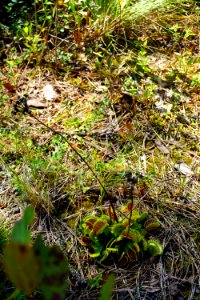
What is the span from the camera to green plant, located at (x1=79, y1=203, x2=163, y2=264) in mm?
1840

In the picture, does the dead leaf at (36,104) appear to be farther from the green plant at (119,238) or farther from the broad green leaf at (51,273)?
the broad green leaf at (51,273)

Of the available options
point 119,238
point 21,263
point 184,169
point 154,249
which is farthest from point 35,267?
point 184,169

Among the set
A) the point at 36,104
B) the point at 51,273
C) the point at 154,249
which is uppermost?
the point at 51,273

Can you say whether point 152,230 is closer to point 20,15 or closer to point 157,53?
point 157,53

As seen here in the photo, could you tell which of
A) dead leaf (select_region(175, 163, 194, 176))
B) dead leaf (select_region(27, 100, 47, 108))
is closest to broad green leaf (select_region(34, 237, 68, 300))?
dead leaf (select_region(175, 163, 194, 176))

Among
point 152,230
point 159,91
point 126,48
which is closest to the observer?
point 152,230

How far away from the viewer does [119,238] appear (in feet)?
5.99

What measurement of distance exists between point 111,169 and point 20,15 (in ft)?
5.17

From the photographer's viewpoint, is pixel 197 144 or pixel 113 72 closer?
pixel 197 144

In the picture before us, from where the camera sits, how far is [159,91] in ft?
8.91

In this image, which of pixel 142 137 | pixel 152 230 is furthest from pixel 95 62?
pixel 152 230

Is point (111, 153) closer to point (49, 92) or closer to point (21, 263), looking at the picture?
point (49, 92)

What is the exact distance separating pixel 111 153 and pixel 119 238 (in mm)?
671

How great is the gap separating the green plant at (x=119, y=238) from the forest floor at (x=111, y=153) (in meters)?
0.05
